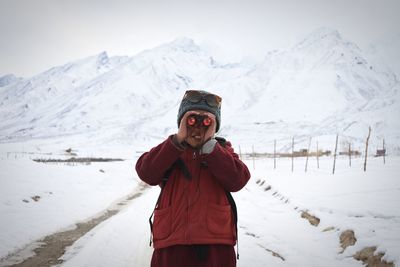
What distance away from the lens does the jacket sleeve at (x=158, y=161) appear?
234 cm

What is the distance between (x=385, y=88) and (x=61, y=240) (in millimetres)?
181138

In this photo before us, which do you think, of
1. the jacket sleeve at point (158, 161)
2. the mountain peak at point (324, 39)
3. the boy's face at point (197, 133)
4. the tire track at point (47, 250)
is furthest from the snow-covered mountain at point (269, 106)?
the jacket sleeve at point (158, 161)

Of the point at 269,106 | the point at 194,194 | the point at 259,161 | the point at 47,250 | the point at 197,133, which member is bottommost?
the point at 259,161

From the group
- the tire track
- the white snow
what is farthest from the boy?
the tire track

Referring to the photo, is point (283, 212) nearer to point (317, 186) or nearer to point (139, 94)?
point (317, 186)

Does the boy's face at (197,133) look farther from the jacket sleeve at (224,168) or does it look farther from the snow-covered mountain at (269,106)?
the snow-covered mountain at (269,106)

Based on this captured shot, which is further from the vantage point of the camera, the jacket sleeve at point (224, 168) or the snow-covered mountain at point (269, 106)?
the snow-covered mountain at point (269, 106)

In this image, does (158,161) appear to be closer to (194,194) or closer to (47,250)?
(194,194)

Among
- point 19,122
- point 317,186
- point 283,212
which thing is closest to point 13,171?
point 283,212

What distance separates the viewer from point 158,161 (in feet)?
7.75

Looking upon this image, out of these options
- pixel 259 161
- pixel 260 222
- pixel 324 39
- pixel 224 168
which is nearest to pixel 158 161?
pixel 224 168

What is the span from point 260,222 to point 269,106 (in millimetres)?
128517

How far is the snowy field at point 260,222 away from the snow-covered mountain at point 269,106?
221 ft

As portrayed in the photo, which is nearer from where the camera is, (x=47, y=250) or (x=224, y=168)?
(x=224, y=168)
